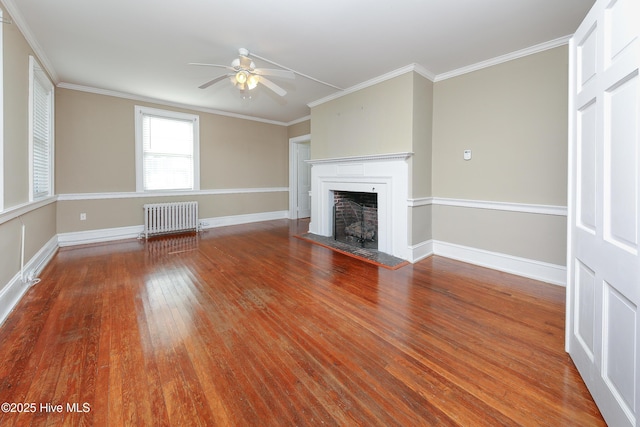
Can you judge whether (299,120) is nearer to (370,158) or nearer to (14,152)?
(370,158)

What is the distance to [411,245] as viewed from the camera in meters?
3.79

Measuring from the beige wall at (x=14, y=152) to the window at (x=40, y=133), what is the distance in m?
0.14

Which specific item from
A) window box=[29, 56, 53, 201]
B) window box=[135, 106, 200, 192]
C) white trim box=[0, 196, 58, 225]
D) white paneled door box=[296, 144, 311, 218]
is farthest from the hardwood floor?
white paneled door box=[296, 144, 311, 218]

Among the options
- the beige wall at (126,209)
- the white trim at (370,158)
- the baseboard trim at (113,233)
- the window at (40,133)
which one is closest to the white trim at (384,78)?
the white trim at (370,158)

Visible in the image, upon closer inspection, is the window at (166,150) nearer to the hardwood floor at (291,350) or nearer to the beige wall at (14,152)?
the beige wall at (14,152)

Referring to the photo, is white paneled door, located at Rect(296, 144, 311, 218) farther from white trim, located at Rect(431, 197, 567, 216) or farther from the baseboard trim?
white trim, located at Rect(431, 197, 567, 216)

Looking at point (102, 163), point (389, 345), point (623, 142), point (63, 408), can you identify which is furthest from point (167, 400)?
point (102, 163)

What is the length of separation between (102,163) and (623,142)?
20.9 ft

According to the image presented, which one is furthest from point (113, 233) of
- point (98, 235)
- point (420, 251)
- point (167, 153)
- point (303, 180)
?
point (420, 251)

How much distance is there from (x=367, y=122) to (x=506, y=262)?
2.70 m

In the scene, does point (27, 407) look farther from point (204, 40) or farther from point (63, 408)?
point (204, 40)

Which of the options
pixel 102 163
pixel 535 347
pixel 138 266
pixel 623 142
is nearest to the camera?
pixel 623 142

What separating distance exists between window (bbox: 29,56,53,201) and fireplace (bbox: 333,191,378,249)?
4140 millimetres

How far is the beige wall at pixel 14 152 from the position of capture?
2375 mm
